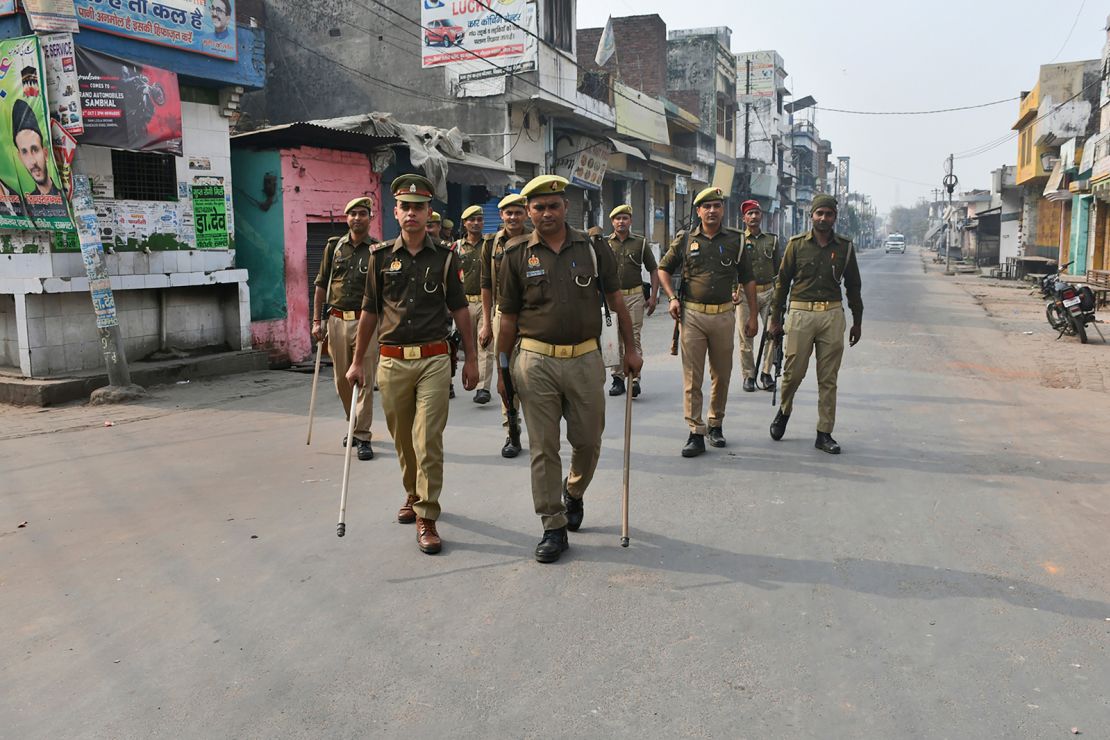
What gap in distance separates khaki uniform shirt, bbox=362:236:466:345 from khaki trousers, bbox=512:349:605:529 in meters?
0.59

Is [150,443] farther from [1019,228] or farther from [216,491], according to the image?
[1019,228]

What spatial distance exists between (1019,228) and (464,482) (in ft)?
147

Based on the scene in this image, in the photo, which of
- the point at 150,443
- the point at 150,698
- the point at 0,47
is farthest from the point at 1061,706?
the point at 0,47

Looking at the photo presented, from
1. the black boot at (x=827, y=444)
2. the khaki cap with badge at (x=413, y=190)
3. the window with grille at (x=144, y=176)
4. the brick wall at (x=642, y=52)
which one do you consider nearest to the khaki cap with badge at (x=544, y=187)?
the khaki cap with badge at (x=413, y=190)

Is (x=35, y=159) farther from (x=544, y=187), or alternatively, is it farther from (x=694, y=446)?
(x=694, y=446)

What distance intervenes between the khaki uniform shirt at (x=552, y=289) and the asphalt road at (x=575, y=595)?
3.91 feet

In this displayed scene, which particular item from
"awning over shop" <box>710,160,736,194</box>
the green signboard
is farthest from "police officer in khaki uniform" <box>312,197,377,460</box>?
"awning over shop" <box>710,160,736,194</box>

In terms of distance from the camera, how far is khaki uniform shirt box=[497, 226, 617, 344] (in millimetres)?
4617

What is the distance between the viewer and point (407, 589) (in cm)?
417

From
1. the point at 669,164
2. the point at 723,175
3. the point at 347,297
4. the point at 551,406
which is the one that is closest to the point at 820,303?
the point at 551,406

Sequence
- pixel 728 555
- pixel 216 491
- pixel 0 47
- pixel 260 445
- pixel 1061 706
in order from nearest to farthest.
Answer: pixel 1061 706, pixel 728 555, pixel 216 491, pixel 260 445, pixel 0 47

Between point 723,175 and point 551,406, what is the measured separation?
40643 millimetres

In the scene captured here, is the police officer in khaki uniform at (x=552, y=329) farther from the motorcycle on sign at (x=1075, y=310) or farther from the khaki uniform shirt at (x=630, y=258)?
the motorcycle on sign at (x=1075, y=310)

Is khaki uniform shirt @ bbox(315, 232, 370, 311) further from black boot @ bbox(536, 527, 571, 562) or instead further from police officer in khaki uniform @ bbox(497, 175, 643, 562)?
black boot @ bbox(536, 527, 571, 562)
